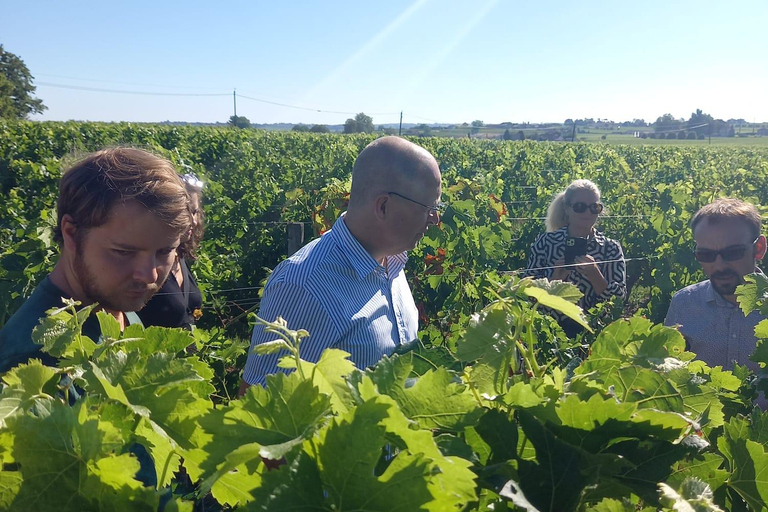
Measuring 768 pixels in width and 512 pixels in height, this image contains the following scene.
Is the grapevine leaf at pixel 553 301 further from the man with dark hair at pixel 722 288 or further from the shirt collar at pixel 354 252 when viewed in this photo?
the man with dark hair at pixel 722 288

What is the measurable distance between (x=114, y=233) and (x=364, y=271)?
3.40 ft

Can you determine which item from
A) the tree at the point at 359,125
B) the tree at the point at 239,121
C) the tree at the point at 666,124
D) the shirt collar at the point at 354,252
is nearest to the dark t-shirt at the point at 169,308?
the shirt collar at the point at 354,252

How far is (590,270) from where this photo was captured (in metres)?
4.24

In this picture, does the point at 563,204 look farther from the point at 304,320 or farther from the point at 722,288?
the point at 304,320

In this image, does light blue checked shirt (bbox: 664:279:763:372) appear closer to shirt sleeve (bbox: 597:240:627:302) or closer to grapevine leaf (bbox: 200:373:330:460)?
shirt sleeve (bbox: 597:240:627:302)

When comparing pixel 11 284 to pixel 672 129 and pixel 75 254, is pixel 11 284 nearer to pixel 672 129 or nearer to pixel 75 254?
pixel 75 254

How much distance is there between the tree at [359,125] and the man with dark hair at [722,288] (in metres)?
47.9

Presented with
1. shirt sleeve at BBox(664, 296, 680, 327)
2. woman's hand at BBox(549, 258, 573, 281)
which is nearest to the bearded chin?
shirt sleeve at BBox(664, 296, 680, 327)

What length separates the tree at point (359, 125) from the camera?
169ft

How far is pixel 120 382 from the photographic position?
71 centimetres

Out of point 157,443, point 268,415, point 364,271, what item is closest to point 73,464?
point 157,443

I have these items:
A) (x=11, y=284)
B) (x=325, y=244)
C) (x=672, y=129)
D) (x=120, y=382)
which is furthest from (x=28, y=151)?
(x=672, y=129)

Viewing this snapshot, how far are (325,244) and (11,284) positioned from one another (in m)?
2.67

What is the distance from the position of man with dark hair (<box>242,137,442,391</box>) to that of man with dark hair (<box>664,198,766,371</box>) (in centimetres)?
139
